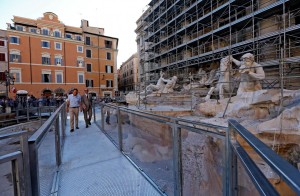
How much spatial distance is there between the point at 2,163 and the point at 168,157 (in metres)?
1.99

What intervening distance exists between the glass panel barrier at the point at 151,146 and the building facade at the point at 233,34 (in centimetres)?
463

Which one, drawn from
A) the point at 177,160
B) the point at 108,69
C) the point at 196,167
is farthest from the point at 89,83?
the point at 177,160

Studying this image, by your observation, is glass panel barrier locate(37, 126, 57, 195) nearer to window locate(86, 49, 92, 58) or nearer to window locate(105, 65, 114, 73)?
window locate(86, 49, 92, 58)

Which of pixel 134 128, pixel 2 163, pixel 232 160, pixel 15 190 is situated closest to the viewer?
pixel 2 163

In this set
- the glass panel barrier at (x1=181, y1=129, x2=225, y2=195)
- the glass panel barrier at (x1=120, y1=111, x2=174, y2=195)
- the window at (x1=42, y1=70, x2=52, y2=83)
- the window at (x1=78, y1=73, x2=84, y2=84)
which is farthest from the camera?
the window at (x1=78, y1=73, x2=84, y2=84)

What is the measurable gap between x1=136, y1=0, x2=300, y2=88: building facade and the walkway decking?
5.18 m

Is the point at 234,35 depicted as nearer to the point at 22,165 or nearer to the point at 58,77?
the point at 22,165

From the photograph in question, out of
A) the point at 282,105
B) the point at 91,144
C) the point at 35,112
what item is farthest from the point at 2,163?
the point at 35,112

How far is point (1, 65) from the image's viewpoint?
28.2 meters

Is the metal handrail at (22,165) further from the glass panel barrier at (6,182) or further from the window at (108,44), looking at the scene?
the window at (108,44)

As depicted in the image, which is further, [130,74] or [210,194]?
[130,74]

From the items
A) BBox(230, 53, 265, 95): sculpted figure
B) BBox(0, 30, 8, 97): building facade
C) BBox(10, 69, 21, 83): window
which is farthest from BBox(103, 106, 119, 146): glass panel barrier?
BBox(0, 30, 8, 97): building facade

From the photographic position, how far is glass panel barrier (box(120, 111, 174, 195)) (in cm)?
258

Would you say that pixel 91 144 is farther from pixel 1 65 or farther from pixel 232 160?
pixel 1 65
